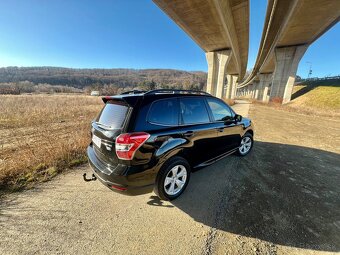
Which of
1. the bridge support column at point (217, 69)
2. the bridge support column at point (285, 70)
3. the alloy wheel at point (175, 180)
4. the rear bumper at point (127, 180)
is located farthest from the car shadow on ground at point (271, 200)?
the bridge support column at point (285, 70)

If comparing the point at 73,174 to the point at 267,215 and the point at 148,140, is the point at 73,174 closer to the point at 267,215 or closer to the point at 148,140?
the point at 148,140

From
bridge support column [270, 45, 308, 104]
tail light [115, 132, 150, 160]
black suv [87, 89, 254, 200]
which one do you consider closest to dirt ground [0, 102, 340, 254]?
black suv [87, 89, 254, 200]

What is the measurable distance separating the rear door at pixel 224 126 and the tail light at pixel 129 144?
202 centimetres

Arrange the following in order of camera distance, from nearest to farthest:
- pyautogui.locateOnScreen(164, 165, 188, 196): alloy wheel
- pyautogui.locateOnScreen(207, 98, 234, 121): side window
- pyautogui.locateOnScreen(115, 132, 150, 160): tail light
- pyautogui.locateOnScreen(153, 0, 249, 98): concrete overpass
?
pyautogui.locateOnScreen(115, 132, 150, 160): tail light → pyautogui.locateOnScreen(164, 165, 188, 196): alloy wheel → pyautogui.locateOnScreen(207, 98, 234, 121): side window → pyautogui.locateOnScreen(153, 0, 249, 98): concrete overpass

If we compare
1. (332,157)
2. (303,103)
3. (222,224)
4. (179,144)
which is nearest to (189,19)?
(332,157)

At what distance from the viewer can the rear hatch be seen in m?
2.49

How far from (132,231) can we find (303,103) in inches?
1309

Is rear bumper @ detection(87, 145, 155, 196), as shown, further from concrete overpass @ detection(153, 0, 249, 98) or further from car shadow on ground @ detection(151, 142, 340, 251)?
concrete overpass @ detection(153, 0, 249, 98)

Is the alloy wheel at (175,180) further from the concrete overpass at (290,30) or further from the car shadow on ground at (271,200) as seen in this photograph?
the concrete overpass at (290,30)

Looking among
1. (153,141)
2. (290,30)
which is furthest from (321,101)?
(153,141)

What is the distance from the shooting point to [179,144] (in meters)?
2.86

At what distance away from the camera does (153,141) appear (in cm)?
249

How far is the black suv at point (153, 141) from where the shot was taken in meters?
2.39

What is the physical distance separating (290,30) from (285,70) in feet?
38.7
